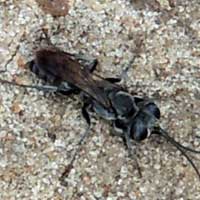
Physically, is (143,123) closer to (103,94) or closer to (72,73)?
(103,94)

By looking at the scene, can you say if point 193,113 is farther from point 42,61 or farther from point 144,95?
point 42,61

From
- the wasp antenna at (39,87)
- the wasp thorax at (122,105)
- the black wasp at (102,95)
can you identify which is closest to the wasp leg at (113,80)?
the black wasp at (102,95)

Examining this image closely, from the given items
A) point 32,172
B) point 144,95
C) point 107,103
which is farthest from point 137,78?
point 32,172

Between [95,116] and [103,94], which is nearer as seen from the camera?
[103,94]

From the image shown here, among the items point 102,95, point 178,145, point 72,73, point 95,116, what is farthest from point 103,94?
point 178,145

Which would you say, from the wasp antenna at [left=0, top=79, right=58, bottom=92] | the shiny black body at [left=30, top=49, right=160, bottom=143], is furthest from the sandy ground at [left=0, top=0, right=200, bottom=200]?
the shiny black body at [left=30, top=49, right=160, bottom=143]

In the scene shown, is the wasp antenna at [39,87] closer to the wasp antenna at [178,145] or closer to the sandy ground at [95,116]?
the sandy ground at [95,116]

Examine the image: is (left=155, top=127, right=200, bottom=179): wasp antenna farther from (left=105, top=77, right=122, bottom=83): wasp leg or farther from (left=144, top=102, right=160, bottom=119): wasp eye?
(left=105, top=77, right=122, bottom=83): wasp leg
